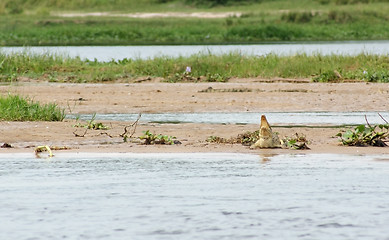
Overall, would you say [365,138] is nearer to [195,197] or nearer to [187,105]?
[195,197]

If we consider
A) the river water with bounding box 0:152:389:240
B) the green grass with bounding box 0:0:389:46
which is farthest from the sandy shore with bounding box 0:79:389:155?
the green grass with bounding box 0:0:389:46

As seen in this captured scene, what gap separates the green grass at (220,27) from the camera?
5372cm

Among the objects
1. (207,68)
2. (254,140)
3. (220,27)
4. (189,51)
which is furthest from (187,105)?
(220,27)

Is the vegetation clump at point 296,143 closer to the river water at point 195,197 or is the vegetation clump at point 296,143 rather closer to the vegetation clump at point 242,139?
the vegetation clump at point 242,139

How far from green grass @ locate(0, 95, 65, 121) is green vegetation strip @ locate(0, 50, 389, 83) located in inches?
365

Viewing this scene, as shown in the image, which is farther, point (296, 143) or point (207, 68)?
point (207, 68)

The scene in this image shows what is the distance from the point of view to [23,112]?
1471 cm

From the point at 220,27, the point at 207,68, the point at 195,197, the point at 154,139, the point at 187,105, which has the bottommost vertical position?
the point at 195,197

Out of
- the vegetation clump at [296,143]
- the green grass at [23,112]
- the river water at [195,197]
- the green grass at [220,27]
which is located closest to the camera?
the river water at [195,197]

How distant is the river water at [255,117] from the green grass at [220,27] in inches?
1218

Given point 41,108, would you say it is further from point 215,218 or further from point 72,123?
point 215,218

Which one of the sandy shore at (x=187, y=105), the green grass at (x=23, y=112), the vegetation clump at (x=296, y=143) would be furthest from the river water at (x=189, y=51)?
the vegetation clump at (x=296, y=143)

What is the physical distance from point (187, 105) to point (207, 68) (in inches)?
240

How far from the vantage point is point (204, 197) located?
8766 millimetres
